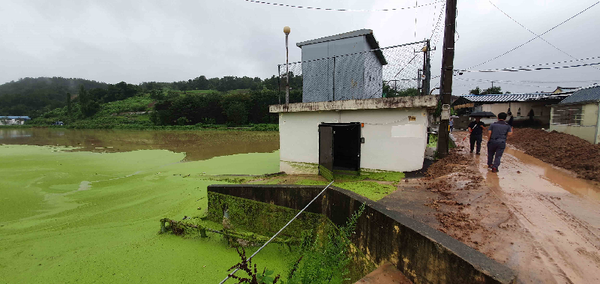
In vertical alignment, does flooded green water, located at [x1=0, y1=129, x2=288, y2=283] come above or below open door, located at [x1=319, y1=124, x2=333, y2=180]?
below

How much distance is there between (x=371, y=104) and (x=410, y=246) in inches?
180

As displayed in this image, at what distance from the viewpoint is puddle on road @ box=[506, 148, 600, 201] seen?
4531mm

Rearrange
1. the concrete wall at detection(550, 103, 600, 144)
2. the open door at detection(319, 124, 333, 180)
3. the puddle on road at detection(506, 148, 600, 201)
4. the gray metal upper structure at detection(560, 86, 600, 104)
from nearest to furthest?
1. the puddle on road at detection(506, 148, 600, 201)
2. the open door at detection(319, 124, 333, 180)
3. the concrete wall at detection(550, 103, 600, 144)
4. the gray metal upper structure at detection(560, 86, 600, 104)

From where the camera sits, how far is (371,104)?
6555 millimetres

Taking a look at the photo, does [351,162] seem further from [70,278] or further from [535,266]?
[70,278]

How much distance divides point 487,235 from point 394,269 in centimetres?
127

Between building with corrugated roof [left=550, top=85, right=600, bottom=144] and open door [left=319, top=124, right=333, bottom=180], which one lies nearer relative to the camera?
open door [left=319, top=124, right=333, bottom=180]

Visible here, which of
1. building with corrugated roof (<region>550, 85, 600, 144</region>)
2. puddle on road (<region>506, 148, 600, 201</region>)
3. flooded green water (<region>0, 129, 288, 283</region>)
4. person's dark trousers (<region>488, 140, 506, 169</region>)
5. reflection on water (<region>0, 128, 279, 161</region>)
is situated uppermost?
building with corrugated roof (<region>550, 85, 600, 144</region>)

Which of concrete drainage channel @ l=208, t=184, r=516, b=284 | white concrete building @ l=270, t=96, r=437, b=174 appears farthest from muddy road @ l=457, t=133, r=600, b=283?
white concrete building @ l=270, t=96, r=437, b=174

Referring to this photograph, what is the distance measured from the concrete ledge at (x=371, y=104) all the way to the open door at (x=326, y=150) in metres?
0.62

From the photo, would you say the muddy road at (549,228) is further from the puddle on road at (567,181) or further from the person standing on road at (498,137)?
the person standing on road at (498,137)

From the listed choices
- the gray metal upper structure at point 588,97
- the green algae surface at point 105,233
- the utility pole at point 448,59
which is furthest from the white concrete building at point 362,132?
the gray metal upper structure at point 588,97

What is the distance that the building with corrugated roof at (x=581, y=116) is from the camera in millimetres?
10430

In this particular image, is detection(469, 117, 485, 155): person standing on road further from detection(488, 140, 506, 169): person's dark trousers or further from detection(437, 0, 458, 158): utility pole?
detection(488, 140, 506, 169): person's dark trousers
